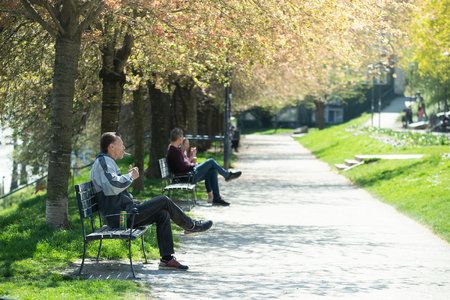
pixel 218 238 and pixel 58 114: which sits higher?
pixel 58 114

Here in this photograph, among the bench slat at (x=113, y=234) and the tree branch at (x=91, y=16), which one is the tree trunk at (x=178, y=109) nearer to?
the tree branch at (x=91, y=16)

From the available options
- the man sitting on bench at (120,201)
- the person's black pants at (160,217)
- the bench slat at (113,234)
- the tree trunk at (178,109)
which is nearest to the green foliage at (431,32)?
the tree trunk at (178,109)

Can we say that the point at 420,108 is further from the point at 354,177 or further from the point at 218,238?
the point at 218,238

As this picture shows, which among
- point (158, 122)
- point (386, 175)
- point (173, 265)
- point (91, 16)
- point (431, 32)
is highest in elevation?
point (431, 32)

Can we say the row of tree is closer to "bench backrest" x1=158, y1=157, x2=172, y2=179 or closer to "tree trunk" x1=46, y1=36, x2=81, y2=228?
"tree trunk" x1=46, y1=36, x2=81, y2=228

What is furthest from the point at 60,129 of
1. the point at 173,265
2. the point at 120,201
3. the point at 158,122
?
the point at 158,122

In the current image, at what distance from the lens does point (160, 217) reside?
476 inches

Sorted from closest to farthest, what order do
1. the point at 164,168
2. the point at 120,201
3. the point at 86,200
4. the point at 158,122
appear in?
the point at 86,200, the point at 120,201, the point at 164,168, the point at 158,122

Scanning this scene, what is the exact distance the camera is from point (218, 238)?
15.2 metres

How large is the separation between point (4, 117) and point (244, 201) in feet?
18.9

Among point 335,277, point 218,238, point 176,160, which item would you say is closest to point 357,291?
point 335,277

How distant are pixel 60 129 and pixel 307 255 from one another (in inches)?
149

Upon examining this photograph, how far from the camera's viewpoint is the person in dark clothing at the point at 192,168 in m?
19.3

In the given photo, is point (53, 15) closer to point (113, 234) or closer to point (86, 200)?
point (86, 200)
